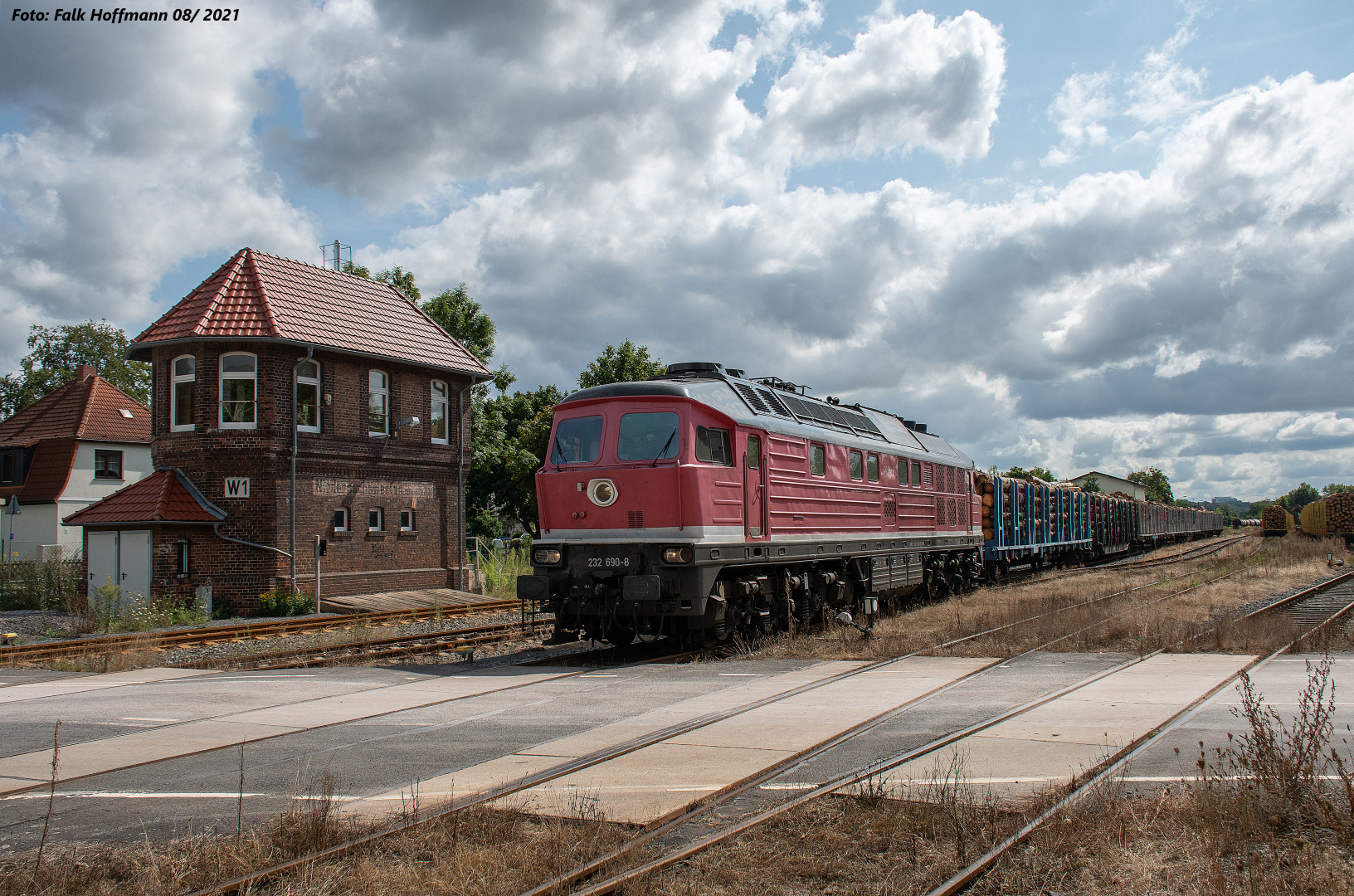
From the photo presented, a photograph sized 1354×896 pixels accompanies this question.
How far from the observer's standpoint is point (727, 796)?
5.82 meters

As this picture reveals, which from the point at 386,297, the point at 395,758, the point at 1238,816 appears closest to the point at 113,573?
the point at 386,297

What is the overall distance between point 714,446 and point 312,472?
42.5 feet

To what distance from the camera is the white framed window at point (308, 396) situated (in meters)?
22.4

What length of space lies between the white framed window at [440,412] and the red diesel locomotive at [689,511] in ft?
42.7

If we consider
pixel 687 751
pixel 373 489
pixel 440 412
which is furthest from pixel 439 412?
pixel 687 751

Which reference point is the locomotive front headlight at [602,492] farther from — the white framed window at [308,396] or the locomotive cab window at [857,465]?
the white framed window at [308,396]

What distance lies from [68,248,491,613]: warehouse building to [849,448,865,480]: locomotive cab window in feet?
40.4

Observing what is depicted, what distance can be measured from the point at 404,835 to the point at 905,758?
3.33 m

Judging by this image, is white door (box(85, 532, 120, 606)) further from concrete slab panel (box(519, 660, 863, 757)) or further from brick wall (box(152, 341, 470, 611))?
concrete slab panel (box(519, 660, 863, 757))

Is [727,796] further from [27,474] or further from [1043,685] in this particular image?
[27,474]

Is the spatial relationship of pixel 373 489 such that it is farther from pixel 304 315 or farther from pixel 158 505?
pixel 158 505

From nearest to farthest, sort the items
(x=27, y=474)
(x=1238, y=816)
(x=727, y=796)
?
1. (x=1238, y=816)
2. (x=727, y=796)
3. (x=27, y=474)

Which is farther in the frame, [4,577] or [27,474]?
[27,474]

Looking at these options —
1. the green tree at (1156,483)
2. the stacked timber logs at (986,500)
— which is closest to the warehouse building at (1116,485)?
the green tree at (1156,483)
